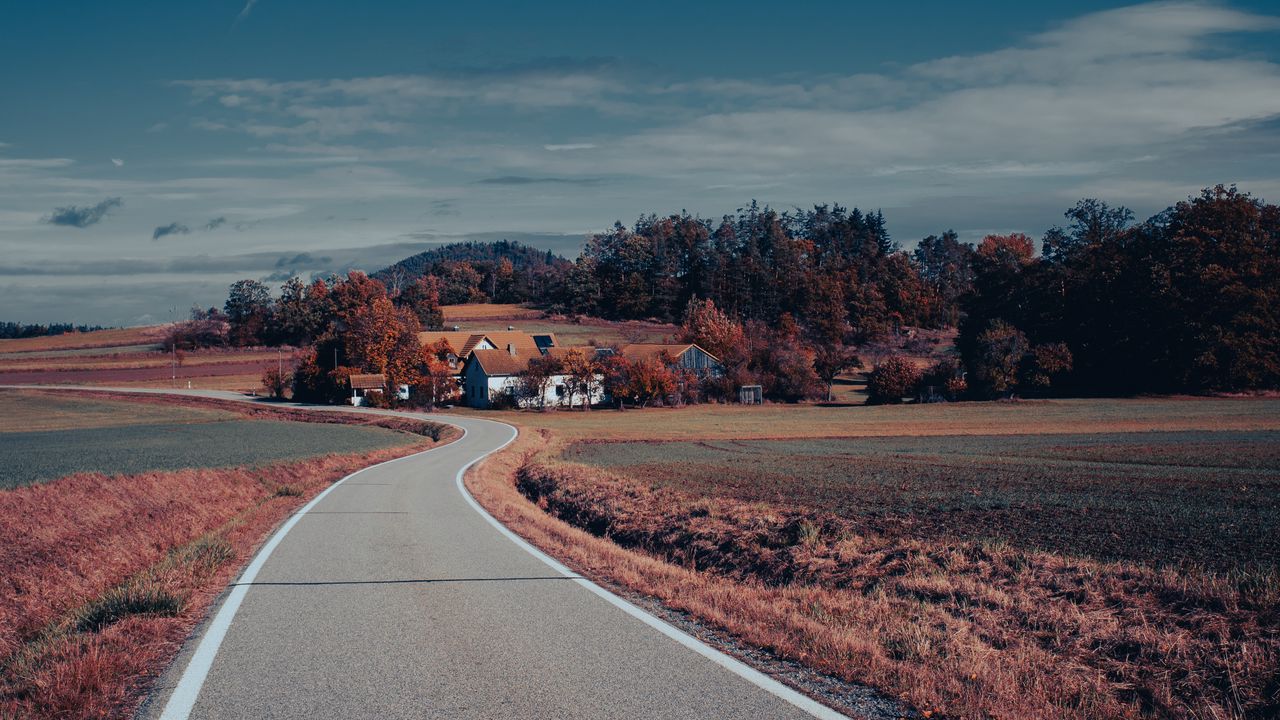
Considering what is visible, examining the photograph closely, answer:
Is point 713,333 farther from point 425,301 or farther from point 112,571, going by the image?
point 112,571

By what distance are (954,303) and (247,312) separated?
11662 cm

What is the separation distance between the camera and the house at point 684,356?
83.1m

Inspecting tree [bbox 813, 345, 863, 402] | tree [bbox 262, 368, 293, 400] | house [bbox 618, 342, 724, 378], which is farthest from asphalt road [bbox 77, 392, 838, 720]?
tree [bbox 262, 368, 293, 400]

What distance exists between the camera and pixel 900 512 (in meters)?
16.7

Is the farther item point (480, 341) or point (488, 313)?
point (488, 313)

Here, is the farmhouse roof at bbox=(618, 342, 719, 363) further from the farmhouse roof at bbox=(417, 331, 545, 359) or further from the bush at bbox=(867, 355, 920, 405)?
the bush at bbox=(867, 355, 920, 405)

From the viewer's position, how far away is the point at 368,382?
265ft

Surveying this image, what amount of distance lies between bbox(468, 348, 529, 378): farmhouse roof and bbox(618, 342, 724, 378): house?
387 inches

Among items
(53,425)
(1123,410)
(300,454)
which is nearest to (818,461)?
(300,454)

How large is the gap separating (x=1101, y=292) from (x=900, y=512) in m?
80.2

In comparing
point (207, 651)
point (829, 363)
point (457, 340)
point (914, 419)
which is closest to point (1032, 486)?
point (207, 651)

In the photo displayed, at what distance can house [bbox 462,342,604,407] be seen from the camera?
78.7 m

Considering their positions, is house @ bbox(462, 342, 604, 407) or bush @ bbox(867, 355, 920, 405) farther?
bush @ bbox(867, 355, 920, 405)

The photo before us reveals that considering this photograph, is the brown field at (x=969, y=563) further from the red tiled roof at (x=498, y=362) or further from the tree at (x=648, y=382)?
the red tiled roof at (x=498, y=362)
